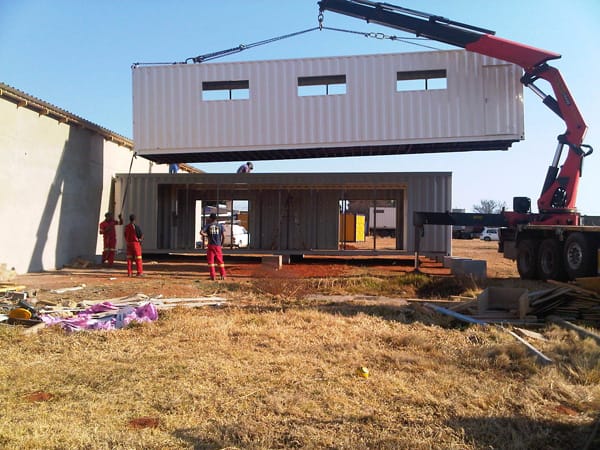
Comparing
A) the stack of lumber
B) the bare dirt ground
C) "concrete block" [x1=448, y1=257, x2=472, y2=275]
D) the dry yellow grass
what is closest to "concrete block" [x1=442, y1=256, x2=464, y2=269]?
the bare dirt ground

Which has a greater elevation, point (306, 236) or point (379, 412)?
point (306, 236)

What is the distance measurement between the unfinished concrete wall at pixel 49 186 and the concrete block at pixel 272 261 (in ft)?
21.0

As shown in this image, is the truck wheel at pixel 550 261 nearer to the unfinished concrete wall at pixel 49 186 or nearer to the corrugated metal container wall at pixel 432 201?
the corrugated metal container wall at pixel 432 201

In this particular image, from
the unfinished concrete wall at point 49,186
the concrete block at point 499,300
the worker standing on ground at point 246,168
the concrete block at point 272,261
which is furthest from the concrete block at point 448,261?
the unfinished concrete wall at point 49,186

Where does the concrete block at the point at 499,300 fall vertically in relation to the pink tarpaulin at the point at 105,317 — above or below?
above

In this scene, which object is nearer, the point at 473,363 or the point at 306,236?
the point at 473,363

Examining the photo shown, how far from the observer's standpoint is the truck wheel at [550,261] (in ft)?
37.4

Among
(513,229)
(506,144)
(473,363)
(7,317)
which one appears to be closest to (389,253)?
(513,229)

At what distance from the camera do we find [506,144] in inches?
600

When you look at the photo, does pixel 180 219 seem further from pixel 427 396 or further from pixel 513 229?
pixel 427 396

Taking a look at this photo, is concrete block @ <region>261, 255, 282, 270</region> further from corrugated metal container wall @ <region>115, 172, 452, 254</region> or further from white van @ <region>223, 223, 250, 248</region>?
white van @ <region>223, 223, 250, 248</region>

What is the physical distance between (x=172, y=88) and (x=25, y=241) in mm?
6527

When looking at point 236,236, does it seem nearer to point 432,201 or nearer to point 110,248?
point 110,248

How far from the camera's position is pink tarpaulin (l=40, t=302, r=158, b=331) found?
6.74 m
